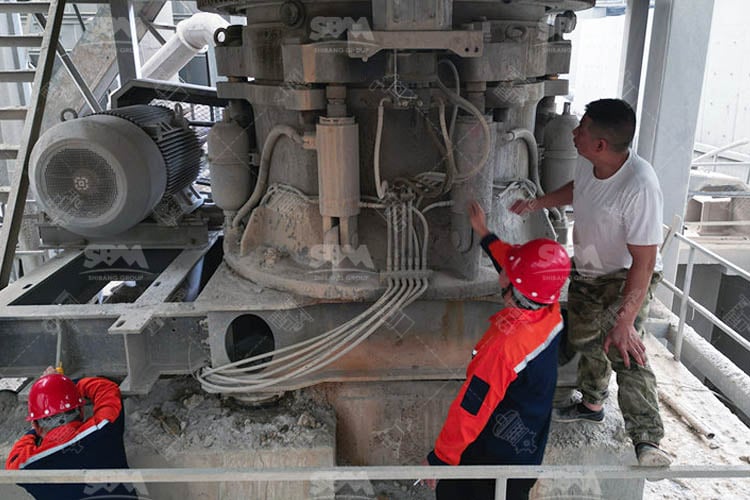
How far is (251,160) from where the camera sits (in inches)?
163

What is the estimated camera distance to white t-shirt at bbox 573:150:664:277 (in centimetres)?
284

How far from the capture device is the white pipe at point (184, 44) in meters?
10.5

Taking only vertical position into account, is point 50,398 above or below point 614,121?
below

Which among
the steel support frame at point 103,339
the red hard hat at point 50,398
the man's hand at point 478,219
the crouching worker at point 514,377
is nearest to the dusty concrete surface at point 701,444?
the crouching worker at point 514,377

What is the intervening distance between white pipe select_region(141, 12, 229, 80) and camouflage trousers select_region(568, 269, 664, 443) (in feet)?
29.1

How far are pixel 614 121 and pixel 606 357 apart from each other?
51.3 inches

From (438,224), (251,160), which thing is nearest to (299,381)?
(438,224)

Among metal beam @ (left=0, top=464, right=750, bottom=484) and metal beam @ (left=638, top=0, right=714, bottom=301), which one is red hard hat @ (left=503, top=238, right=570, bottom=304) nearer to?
metal beam @ (left=0, top=464, right=750, bottom=484)

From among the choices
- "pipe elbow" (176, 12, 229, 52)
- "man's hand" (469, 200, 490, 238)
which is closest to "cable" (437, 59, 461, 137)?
"man's hand" (469, 200, 490, 238)

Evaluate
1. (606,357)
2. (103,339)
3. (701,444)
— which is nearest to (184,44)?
(103,339)

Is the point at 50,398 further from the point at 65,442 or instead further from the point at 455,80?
the point at 455,80

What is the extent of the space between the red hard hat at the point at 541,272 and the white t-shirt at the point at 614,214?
1.77 feet

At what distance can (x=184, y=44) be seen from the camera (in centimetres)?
1095

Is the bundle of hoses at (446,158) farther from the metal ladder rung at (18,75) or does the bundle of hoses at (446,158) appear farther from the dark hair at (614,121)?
the metal ladder rung at (18,75)
